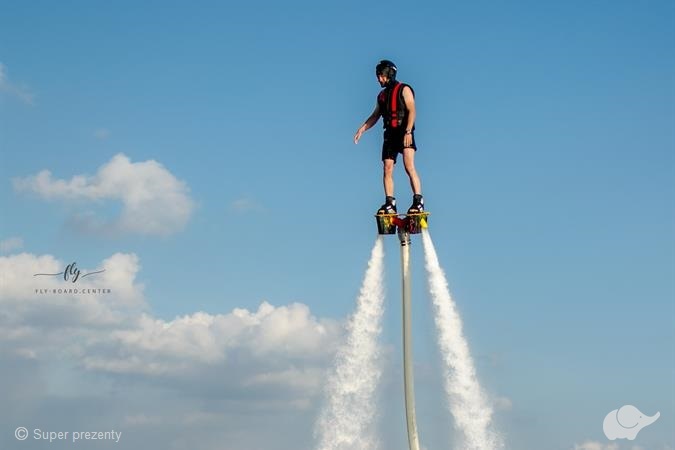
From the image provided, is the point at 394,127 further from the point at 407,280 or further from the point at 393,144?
the point at 407,280

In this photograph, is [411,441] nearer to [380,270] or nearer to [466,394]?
[466,394]

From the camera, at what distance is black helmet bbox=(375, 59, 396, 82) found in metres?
39.0

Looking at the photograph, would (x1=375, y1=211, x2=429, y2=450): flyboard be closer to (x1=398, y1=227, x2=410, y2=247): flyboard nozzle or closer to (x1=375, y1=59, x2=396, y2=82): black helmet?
(x1=398, y1=227, x2=410, y2=247): flyboard nozzle

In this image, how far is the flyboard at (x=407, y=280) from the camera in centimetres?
3703

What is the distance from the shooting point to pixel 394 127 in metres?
39.0

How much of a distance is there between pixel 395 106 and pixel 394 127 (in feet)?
2.92

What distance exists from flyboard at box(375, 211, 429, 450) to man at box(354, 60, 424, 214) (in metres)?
0.55

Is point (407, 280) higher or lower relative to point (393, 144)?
lower

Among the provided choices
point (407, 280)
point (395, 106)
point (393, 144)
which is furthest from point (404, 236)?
point (395, 106)

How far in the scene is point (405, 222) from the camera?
124 ft

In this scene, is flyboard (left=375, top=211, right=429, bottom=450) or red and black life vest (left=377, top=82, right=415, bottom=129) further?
red and black life vest (left=377, top=82, right=415, bottom=129)

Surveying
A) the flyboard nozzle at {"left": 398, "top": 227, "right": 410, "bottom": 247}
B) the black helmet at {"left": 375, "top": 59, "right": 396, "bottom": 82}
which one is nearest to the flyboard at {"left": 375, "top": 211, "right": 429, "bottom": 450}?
the flyboard nozzle at {"left": 398, "top": 227, "right": 410, "bottom": 247}

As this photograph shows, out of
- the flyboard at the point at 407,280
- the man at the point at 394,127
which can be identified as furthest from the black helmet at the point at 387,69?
the flyboard at the point at 407,280

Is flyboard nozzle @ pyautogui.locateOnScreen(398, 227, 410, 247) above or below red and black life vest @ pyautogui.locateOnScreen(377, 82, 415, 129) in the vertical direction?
below
